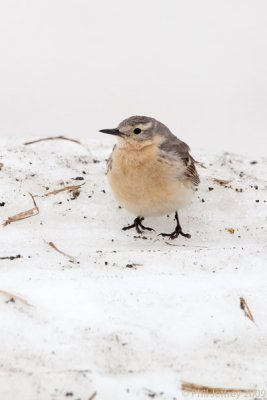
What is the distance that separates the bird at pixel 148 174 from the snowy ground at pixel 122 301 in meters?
0.31

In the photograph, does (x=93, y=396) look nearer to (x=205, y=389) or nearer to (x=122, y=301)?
(x=205, y=389)

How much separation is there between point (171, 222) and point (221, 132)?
6851 mm

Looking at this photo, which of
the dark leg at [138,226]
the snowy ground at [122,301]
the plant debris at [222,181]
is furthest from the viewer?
the plant debris at [222,181]

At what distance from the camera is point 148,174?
8.83 metres

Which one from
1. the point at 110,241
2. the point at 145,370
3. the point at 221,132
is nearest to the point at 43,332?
the point at 145,370

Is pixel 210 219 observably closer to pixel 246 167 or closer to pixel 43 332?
pixel 246 167

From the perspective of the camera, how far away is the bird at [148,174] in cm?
882

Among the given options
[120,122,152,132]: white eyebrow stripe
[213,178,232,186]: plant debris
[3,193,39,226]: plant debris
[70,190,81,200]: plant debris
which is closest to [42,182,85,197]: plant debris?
[70,190,81,200]: plant debris

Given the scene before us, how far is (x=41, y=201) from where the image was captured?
915cm

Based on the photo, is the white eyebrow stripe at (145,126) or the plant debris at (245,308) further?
the white eyebrow stripe at (145,126)

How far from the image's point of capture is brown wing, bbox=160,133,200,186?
9172 mm

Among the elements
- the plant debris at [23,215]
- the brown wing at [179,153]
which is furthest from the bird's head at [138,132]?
the plant debris at [23,215]

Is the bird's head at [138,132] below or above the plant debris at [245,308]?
above

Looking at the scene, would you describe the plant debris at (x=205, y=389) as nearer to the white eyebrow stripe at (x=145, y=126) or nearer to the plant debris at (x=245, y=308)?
the plant debris at (x=245, y=308)
